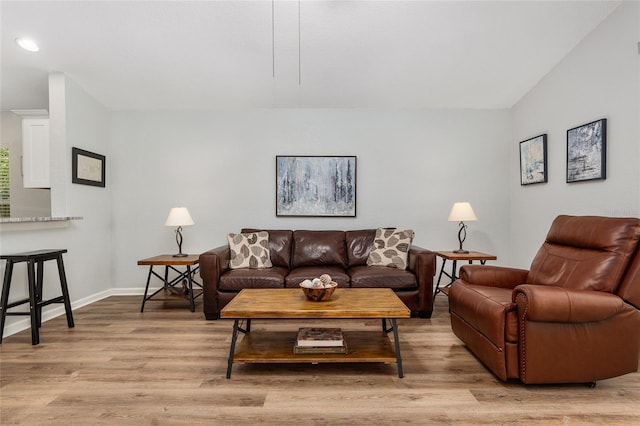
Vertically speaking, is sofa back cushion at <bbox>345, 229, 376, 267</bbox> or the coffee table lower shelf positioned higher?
sofa back cushion at <bbox>345, 229, 376, 267</bbox>

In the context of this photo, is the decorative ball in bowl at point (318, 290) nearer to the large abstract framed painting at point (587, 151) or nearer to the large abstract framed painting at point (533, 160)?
the large abstract framed painting at point (587, 151)

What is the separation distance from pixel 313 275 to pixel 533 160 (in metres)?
2.87

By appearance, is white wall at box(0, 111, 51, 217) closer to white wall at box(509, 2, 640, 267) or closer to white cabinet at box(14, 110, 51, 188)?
white cabinet at box(14, 110, 51, 188)

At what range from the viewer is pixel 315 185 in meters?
4.42

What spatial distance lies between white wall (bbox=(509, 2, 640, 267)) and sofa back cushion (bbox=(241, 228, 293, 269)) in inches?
112

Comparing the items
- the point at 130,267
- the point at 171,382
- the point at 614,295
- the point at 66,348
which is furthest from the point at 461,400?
the point at 130,267

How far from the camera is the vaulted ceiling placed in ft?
9.49

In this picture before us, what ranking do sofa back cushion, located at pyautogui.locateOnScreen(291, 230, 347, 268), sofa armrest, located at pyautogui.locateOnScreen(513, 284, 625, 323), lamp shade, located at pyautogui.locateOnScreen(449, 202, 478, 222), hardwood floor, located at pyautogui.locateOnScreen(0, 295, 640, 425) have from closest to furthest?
hardwood floor, located at pyautogui.locateOnScreen(0, 295, 640, 425) < sofa armrest, located at pyautogui.locateOnScreen(513, 284, 625, 323) < lamp shade, located at pyautogui.locateOnScreen(449, 202, 478, 222) < sofa back cushion, located at pyautogui.locateOnScreen(291, 230, 347, 268)

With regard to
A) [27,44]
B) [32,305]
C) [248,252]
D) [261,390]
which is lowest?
[261,390]

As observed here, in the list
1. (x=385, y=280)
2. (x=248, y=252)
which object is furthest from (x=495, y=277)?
(x=248, y=252)

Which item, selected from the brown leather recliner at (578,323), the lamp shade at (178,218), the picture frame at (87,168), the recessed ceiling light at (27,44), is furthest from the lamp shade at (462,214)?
the recessed ceiling light at (27,44)

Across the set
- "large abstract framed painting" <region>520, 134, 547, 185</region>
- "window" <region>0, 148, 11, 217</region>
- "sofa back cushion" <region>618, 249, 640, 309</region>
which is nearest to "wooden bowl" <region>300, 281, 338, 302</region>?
"sofa back cushion" <region>618, 249, 640, 309</region>

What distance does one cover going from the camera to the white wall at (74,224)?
3125 mm

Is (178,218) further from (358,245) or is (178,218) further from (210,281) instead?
(358,245)
